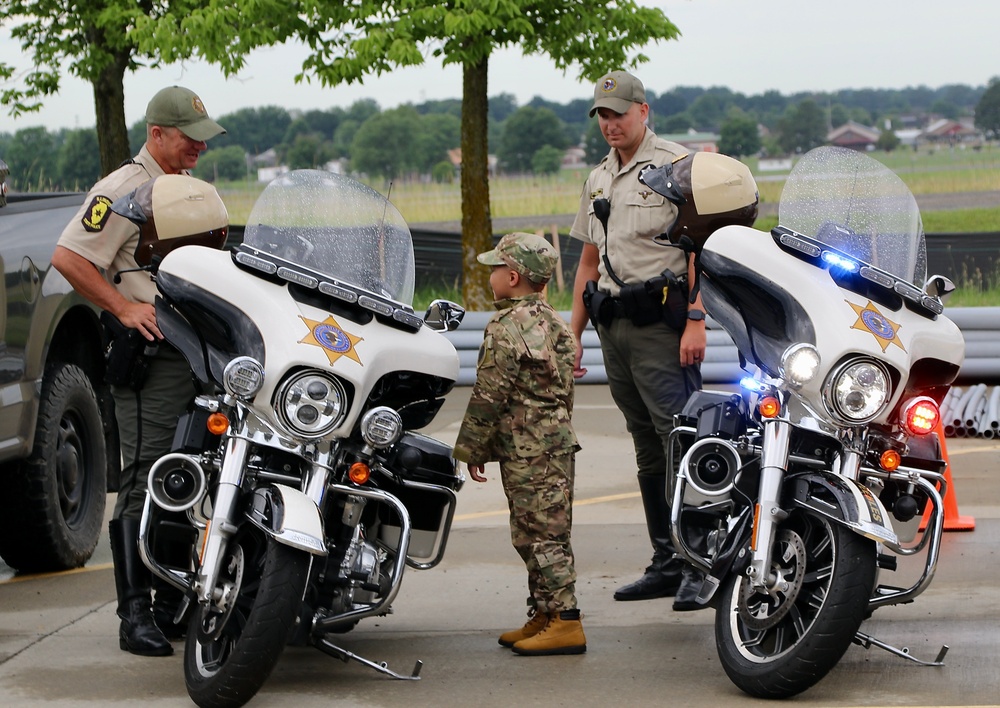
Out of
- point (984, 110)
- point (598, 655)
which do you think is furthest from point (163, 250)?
point (984, 110)

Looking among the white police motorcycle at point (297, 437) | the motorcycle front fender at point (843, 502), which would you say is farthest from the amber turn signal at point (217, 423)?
the motorcycle front fender at point (843, 502)

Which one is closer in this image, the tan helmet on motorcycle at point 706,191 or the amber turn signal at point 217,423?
the amber turn signal at point 217,423

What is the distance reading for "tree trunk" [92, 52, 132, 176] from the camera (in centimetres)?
1733

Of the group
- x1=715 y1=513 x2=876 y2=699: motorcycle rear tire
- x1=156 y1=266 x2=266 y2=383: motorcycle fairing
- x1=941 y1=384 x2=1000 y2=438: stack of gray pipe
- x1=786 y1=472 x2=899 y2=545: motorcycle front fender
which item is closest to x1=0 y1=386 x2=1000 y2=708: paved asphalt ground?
x1=715 y1=513 x2=876 y2=699: motorcycle rear tire

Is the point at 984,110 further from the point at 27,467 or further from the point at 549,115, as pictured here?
the point at 27,467

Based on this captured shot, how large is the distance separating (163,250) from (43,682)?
58.9 inches

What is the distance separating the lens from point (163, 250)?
5.31 metres

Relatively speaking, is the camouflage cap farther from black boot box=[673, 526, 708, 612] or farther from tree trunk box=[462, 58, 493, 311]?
tree trunk box=[462, 58, 493, 311]

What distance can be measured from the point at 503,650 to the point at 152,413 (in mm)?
1498

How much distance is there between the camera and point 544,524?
5227 millimetres

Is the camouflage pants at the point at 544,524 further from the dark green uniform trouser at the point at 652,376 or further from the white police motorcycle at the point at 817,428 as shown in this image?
the dark green uniform trouser at the point at 652,376

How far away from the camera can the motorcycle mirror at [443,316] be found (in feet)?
16.8

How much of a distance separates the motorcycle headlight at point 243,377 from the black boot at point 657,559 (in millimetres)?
1991

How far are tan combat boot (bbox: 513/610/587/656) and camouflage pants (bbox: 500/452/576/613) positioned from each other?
0.04m
